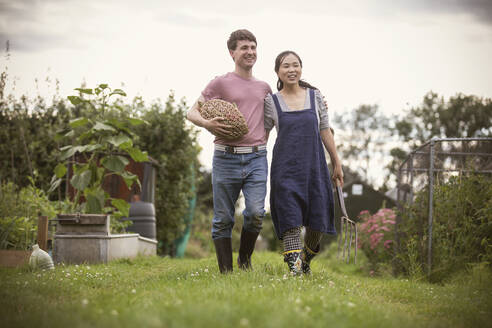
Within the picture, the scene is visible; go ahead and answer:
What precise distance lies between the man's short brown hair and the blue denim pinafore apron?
769 mm

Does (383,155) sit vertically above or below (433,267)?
above

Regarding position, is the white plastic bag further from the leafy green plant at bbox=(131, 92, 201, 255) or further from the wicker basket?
the leafy green plant at bbox=(131, 92, 201, 255)

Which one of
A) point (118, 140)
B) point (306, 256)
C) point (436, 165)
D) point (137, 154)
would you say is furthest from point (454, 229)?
point (118, 140)

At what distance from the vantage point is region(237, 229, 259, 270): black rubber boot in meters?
4.39

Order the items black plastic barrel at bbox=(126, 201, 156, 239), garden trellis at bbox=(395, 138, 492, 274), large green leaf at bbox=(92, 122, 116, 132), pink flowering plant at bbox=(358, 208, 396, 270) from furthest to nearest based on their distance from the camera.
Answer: black plastic barrel at bbox=(126, 201, 156, 239)
pink flowering plant at bbox=(358, 208, 396, 270)
large green leaf at bbox=(92, 122, 116, 132)
garden trellis at bbox=(395, 138, 492, 274)

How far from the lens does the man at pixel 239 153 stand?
165 inches

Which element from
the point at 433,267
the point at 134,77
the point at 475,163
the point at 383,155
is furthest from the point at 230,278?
the point at 383,155

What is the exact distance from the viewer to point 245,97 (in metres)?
4.28

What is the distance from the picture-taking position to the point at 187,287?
316 centimetres

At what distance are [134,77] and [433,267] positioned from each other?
349 inches

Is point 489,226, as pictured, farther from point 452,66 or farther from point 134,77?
point 134,77

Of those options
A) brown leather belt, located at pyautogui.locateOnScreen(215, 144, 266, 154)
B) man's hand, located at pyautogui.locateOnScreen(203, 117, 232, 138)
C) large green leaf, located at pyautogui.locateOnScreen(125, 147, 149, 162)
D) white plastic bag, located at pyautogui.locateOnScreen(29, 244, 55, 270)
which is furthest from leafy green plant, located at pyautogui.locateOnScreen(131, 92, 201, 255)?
man's hand, located at pyautogui.locateOnScreen(203, 117, 232, 138)

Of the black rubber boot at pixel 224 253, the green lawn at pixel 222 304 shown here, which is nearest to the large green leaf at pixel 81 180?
the green lawn at pixel 222 304

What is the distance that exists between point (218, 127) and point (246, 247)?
122 cm
